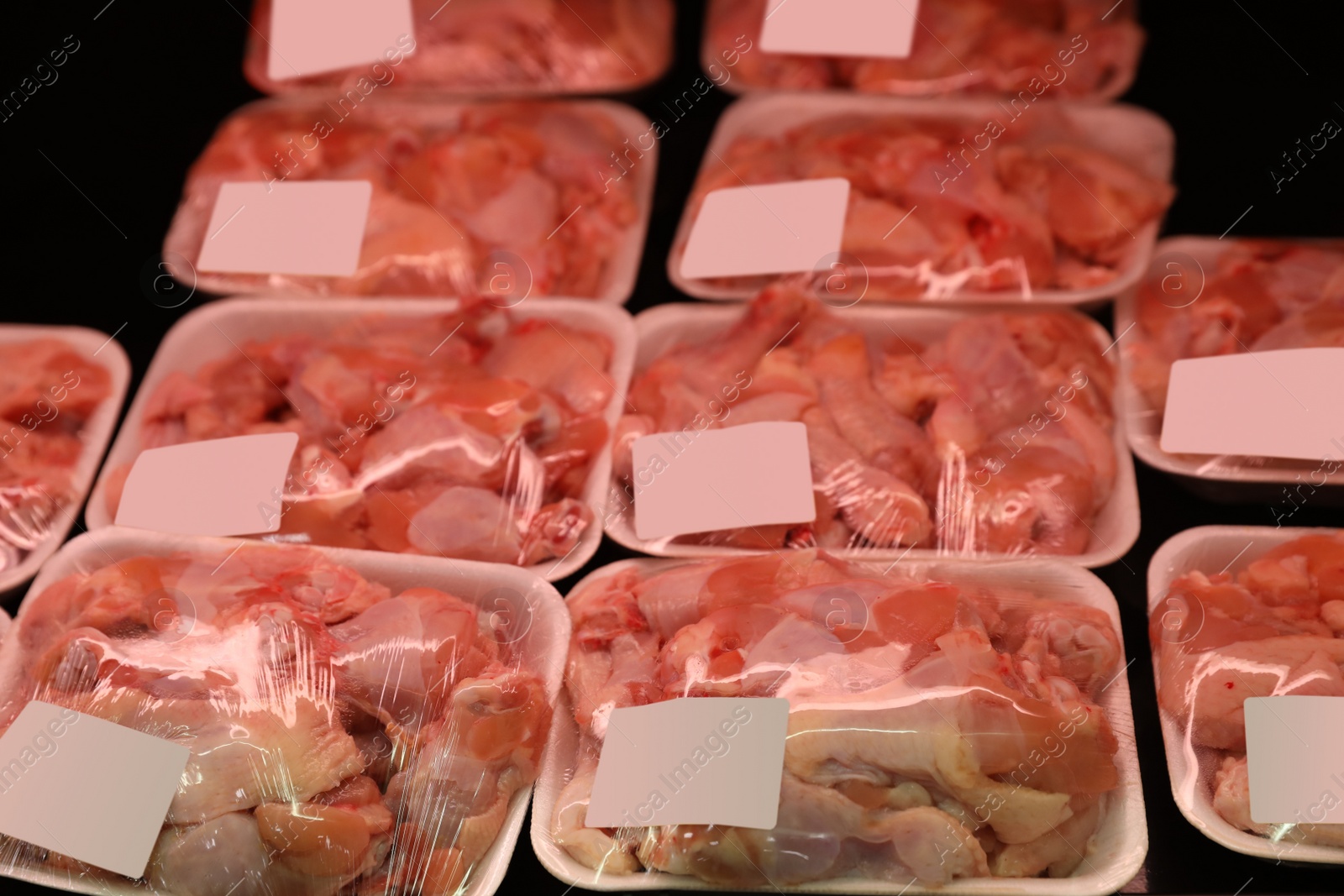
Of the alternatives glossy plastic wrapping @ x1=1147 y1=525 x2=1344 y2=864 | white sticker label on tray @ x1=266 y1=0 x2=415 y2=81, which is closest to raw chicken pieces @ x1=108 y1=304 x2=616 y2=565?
white sticker label on tray @ x1=266 y1=0 x2=415 y2=81

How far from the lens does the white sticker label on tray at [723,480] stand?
61.7 inches

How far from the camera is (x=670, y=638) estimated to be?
146cm

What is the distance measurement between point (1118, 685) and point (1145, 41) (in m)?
1.38

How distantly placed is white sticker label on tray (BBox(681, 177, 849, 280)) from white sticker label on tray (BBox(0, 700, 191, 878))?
3.50ft

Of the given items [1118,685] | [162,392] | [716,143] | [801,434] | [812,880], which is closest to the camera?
[812,880]

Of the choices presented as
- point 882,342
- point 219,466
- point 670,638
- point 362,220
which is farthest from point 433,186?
point 670,638

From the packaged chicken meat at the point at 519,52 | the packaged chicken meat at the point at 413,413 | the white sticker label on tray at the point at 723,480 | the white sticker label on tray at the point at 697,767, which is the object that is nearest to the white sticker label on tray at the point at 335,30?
the packaged chicken meat at the point at 519,52

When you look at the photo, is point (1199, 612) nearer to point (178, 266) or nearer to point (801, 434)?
point (801, 434)

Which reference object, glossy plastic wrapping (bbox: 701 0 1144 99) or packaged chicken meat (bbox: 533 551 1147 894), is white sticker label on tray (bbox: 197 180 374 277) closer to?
glossy plastic wrapping (bbox: 701 0 1144 99)

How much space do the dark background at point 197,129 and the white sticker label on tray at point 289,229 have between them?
0.17m

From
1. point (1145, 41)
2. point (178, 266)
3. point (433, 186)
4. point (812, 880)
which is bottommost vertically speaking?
point (1145, 41)

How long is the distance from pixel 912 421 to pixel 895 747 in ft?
1.96

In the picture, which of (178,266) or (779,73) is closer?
(178,266)

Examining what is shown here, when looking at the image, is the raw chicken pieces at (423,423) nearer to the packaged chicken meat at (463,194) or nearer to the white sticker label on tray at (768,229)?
the packaged chicken meat at (463,194)
